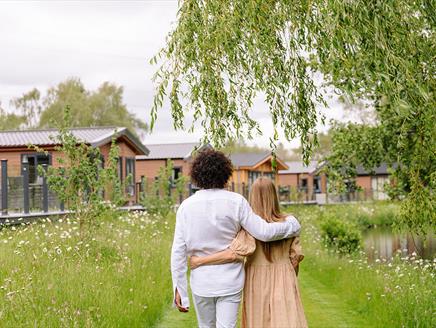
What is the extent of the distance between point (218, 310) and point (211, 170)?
1048 mm

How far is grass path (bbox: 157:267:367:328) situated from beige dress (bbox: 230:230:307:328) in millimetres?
3787

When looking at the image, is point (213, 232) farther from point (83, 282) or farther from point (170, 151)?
point (170, 151)

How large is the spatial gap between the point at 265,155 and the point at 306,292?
40.7m

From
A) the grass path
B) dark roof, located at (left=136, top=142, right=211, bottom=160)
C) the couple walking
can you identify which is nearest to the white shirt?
the couple walking

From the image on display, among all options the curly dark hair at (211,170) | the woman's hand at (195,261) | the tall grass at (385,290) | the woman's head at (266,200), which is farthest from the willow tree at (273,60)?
the tall grass at (385,290)

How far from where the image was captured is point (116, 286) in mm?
8680

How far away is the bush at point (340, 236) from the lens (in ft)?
60.3

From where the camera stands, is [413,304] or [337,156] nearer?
[413,304]

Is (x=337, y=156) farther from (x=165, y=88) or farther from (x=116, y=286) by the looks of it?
(x=165, y=88)

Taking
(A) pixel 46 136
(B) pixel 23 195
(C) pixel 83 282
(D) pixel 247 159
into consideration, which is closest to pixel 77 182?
(C) pixel 83 282

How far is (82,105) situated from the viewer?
57281mm

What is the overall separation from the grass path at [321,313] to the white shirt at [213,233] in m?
4.01

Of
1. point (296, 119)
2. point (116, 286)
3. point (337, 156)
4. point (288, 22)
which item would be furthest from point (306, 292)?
point (288, 22)

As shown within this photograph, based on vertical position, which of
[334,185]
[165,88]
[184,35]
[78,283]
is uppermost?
[184,35]
